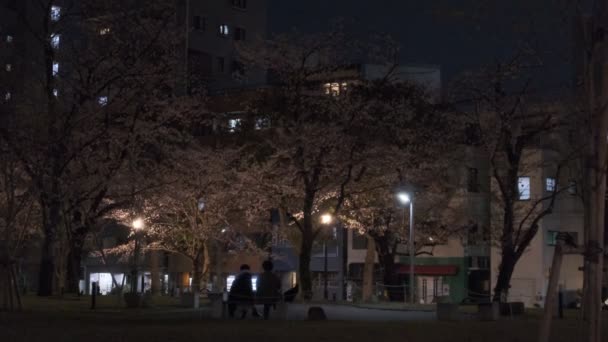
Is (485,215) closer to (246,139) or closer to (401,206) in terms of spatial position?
(401,206)

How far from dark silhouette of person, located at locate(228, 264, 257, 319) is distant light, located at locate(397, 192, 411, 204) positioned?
17.3m

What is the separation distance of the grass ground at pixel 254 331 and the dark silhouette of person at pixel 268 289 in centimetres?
234

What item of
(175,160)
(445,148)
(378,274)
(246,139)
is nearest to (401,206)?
(445,148)

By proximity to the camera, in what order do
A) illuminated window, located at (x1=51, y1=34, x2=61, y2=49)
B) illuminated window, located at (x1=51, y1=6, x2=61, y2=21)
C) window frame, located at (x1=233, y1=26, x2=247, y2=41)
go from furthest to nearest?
window frame, located at (x1=233, y1=26, x2=247, y2=41) → illuminated window, located at (x1=51, y1=6, x2=61, y2=21) → illuminated window, located at (x1=51, y1=34, x2=61, y2=49)

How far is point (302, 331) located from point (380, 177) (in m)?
20.0

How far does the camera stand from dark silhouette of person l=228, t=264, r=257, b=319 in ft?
65.3

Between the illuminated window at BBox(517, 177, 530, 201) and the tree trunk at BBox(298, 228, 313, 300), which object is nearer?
the tree trunk at BBox(298, 228, 313, 300)

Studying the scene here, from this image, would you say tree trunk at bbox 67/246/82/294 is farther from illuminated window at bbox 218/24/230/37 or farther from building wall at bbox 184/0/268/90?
illuminated window at bbox 218/24/230/37

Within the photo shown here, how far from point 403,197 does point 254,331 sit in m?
23.5

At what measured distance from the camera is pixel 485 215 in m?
47.9

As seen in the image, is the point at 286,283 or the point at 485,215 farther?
the point at 286,283

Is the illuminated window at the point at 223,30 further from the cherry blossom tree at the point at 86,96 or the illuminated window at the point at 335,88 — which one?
the cherry blossom tree at the point at 86,96

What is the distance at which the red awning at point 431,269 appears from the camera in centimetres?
5431

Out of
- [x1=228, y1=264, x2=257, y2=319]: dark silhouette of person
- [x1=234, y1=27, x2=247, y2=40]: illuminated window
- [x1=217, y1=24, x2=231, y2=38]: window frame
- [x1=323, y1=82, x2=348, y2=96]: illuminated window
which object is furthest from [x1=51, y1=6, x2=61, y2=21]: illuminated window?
[x1=234, y1=27, x2=247, y2=40]: illuminated window
